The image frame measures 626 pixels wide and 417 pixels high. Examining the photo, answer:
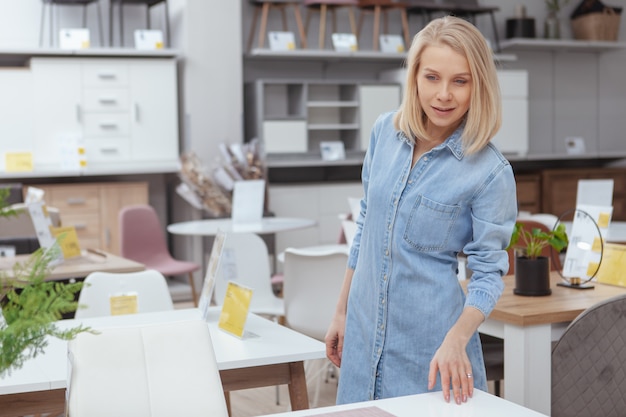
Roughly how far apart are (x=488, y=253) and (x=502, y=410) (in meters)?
0.34

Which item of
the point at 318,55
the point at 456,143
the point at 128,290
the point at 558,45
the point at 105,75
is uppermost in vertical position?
the point at 558,45

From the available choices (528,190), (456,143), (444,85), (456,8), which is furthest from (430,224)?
(528,190)

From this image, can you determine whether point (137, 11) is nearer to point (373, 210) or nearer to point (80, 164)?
point (80, 164)

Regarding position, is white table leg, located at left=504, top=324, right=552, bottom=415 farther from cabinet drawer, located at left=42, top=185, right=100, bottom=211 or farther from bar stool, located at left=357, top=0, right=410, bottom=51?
bar stool, located at left=357, top=0, right=410, bottom=51

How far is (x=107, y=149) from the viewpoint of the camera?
767 centimetres

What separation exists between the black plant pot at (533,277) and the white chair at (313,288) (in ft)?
3.38

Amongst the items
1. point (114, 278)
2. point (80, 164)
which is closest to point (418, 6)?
point (80, 164)

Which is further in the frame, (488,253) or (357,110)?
(357,110)

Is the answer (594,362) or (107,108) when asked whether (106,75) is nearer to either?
(107,108)

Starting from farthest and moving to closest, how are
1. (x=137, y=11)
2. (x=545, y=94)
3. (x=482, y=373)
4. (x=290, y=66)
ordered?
(x=545, y=94) → (x=290, y=66) → (x=137, y=11) → (x=482, y=373)

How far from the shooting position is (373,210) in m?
2.09

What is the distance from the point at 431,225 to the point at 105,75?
6082mm

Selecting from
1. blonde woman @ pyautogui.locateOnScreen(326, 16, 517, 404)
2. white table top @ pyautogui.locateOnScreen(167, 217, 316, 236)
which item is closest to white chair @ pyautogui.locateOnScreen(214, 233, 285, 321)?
white table top @ pyautogui.locateOnScreen(167, 217, 316, 236)

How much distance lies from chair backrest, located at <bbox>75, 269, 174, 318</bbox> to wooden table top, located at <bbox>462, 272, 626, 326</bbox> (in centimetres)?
114
